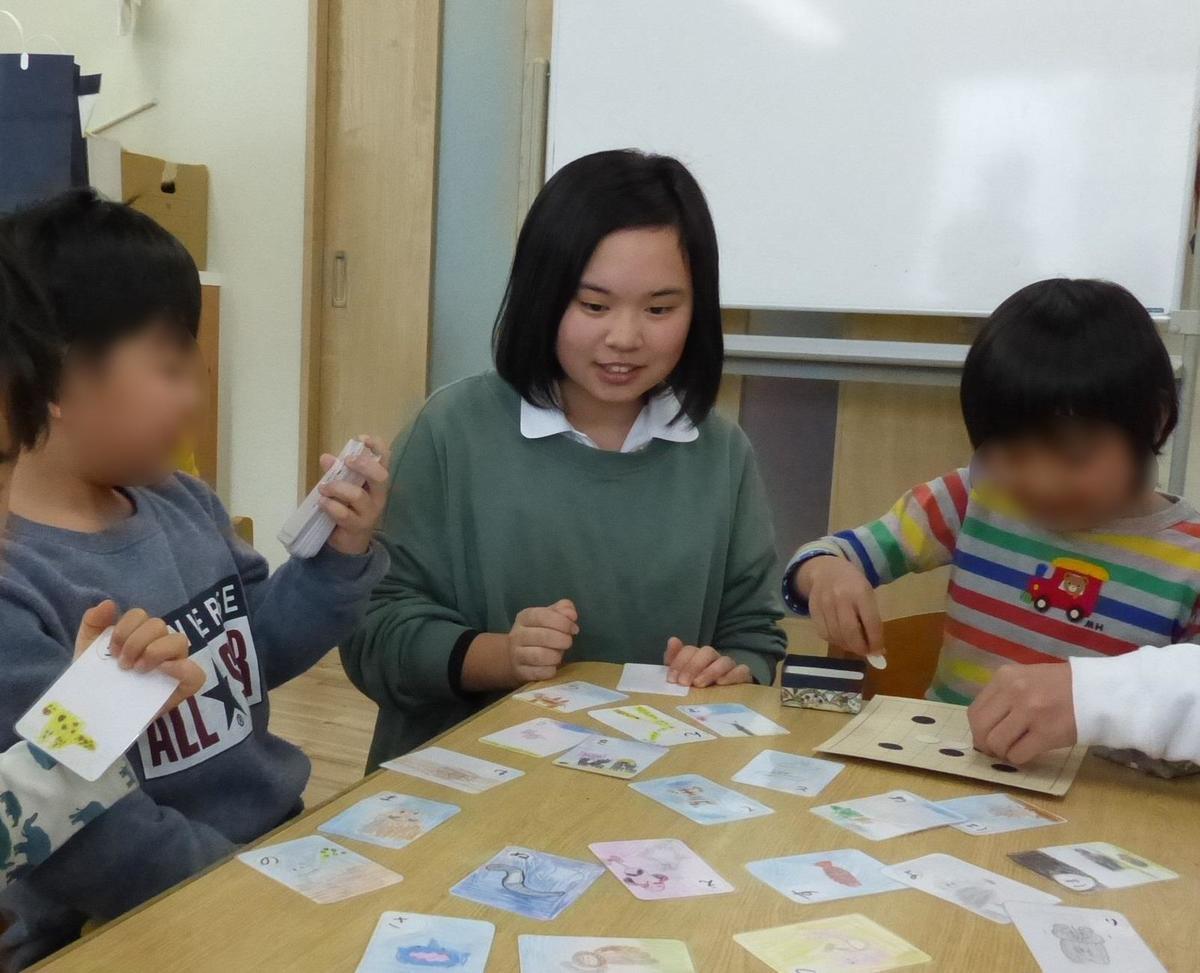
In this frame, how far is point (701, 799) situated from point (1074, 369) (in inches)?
22.8

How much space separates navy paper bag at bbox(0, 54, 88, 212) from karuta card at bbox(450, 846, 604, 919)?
1901 millimetres

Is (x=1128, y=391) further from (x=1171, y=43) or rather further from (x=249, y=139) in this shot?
(x=249, y=139)

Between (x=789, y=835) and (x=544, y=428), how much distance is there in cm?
68

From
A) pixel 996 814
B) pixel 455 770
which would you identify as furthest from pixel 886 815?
pixel 455 770

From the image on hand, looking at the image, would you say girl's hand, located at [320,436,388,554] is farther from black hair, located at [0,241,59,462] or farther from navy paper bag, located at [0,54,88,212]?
navy paper bag, located at [0,54,88,212]

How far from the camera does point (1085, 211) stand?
2.23m

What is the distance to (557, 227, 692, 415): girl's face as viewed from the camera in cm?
121

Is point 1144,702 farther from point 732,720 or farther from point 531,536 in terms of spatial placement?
point 531,536

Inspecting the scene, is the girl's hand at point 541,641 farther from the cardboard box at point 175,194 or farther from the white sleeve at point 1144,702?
the cardboard box at point 175,194

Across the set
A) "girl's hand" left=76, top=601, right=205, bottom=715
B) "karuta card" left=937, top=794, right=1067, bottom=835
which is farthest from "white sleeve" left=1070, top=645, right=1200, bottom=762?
"girl's hand" left=76, top=601, right=205, bottom=715

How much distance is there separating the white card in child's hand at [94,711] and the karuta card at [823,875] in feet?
1.24

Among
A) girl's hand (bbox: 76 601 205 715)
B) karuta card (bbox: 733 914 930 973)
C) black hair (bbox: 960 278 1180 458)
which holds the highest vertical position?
black hair (bbox: 960 278 1180 458)

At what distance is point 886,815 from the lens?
78cm

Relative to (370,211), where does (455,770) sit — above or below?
below
